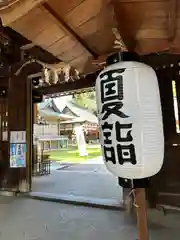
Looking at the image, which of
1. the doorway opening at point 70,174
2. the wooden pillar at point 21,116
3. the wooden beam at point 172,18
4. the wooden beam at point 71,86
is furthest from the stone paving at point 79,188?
the wooden beam at point 172,18

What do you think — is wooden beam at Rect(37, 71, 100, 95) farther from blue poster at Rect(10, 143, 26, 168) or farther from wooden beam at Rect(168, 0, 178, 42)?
wooden beam at Rect(168, 0, 178, 42)

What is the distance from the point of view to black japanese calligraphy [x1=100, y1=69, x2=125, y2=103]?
2053 mm

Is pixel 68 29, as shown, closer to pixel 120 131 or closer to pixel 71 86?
pixel 120 131

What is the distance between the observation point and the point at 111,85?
2.13 m

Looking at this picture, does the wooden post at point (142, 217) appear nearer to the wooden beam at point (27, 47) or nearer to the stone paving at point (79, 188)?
the stone paving at point (79, 188)

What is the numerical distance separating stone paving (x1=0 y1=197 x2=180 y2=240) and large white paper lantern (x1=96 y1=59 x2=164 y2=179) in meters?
2.01

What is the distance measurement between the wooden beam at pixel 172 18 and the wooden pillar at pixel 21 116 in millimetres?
4861

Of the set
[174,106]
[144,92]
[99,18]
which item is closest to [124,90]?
[144,92]

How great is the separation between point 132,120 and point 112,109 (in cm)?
20

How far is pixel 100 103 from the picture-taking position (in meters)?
2.24

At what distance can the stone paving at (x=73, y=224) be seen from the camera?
3.72 m

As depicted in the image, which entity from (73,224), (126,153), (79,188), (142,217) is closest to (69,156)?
(79,188)

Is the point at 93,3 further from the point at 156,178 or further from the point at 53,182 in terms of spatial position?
the point at 53,182

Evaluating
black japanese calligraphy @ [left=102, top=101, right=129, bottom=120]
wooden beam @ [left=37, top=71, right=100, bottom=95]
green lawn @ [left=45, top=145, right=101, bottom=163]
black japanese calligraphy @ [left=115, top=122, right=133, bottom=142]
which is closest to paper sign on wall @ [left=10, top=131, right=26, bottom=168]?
wooden beam @ [left=37, top=71, right=100, bottom=95]
